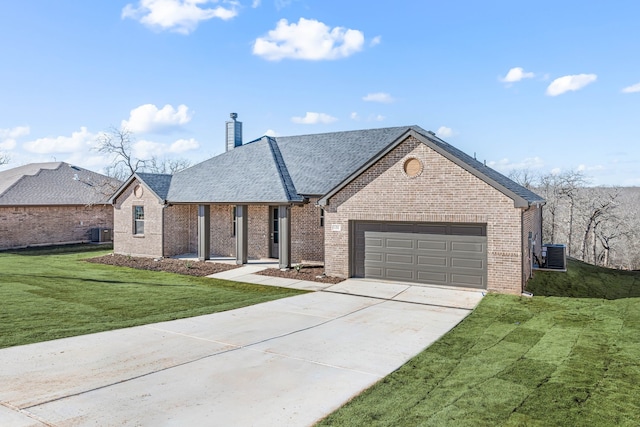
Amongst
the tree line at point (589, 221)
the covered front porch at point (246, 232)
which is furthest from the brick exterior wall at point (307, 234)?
the tree line at point (589, 221)

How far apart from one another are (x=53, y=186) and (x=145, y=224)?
13.6m

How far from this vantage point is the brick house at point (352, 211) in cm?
1353

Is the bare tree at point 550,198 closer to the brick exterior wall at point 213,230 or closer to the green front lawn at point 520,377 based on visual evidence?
the brick exterior wall at point 213,230

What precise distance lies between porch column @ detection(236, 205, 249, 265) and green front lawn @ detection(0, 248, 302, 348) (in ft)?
9.74

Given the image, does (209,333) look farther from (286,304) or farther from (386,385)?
(386,385)

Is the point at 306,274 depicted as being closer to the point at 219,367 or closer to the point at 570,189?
the point at 219,367

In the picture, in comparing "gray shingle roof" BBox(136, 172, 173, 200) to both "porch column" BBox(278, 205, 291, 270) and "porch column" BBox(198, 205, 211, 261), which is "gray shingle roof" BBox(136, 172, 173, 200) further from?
"porch column" BBox(278, 205, 291, 270)

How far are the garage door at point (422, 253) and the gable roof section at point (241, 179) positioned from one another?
159 inches

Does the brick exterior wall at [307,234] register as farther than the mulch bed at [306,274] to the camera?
Yes

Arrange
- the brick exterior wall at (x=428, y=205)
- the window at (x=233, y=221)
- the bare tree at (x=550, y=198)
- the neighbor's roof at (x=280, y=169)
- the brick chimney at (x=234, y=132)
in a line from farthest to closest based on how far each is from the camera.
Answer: the bare tree at (x=550, y=198) < the brick chimney at (x=234, y=132) < the window at (x=233, y=221) < the neighbor's roof at (x=280, y=169) < the brick exterior wall at (x=428, y=205)

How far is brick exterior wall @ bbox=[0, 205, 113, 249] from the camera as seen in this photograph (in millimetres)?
26859

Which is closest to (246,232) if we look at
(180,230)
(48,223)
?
(180,230)

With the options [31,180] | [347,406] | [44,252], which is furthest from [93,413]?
[31,180]

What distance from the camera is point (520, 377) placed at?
668cm
